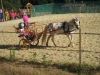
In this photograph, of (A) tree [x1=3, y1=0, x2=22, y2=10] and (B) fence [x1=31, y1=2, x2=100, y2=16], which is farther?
(A) tree [x1=3, y1=0, x2=22, y2=10]

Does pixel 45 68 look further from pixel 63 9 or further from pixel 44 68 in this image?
pixel 63 9

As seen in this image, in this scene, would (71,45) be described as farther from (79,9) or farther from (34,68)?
(79,9)

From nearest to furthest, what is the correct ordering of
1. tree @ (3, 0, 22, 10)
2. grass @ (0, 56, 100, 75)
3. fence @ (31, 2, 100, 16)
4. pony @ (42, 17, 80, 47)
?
grass @ (0, 56, 100, 75) < pony @ (42, 17, 80, 47) < fence @ (31, 2, 100, 16) < tree @ (3, 0, 22, 10)

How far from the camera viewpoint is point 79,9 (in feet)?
122

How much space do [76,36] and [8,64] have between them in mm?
5793

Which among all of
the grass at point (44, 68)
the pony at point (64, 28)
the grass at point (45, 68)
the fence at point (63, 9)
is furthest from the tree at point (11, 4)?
the grass at point (45, 68)

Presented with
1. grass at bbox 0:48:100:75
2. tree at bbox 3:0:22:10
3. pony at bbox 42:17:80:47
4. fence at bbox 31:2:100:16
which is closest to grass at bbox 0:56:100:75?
grass at bbox 0:48:100:75

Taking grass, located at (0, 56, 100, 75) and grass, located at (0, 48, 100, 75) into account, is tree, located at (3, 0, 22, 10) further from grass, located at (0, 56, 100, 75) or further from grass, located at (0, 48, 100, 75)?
grass, located at (0, 56, 100, 75)

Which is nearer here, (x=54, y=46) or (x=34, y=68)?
(x=34, y=68)

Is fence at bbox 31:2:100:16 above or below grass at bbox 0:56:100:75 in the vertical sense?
above

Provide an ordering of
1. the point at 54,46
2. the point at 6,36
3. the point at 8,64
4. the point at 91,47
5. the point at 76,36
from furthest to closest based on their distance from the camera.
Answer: the point at 6,36 → the point at 76,36 → the point at 54,46 → the point at 91,47 → the point at 8,64

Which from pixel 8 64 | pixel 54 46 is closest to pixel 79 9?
pixel 54 46

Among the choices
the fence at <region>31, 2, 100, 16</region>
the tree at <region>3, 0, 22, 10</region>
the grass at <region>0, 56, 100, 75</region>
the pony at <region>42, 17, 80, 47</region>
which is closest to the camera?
the grass at <region>0, 56, 100, 75</region>

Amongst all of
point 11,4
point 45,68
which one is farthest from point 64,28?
point 11,4
